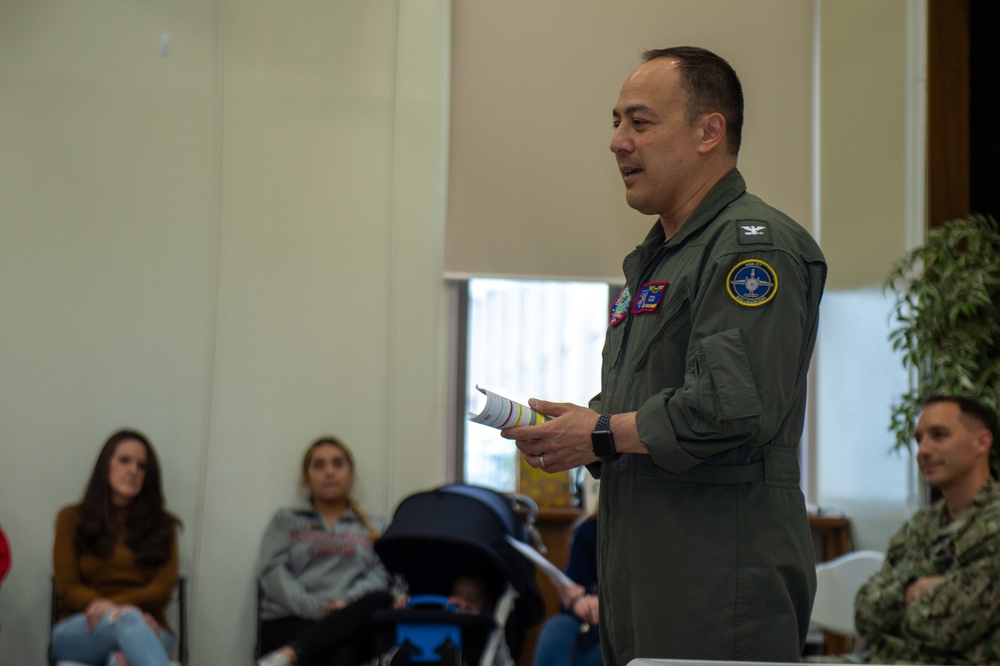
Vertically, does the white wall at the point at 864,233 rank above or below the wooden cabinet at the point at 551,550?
above

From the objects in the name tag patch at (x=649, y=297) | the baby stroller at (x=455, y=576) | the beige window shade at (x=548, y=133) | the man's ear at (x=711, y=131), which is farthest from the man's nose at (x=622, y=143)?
the beige window shade at (x=548, y=133)

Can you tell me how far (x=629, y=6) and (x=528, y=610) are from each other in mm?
3020

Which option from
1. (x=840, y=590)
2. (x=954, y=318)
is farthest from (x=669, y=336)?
(x=840, y=590)

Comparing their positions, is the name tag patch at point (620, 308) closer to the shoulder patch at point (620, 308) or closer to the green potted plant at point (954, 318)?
the shoulder patch at point (620, 308)

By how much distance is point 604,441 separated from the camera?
1.71 metres

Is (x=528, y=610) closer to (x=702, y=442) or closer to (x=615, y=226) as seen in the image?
(x=615, y=226)

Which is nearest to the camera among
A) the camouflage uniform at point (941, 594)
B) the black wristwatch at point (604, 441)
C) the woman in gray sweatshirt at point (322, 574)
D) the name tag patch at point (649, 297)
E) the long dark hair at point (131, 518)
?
the black wristwatch at point (604, 441)

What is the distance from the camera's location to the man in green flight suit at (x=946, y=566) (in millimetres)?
3314

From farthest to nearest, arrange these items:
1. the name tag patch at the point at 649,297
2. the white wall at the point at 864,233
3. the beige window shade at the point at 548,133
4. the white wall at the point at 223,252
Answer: the beige window shade at the point at 548,133
the white wall at the point at 223,252
the white wall at the point at 864,233
the name tag patch at the point at 649,297

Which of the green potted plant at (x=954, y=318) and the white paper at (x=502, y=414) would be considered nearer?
the white paper at (x=502, y=414)

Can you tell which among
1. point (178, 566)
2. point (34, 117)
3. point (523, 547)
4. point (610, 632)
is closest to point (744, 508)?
point (610, 632)

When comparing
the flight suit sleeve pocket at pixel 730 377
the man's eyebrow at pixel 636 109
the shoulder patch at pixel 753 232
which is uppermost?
the man's eyebrow at pixel 636 109

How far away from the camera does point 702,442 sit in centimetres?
164

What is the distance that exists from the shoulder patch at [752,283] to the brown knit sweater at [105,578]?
347 centimetres
